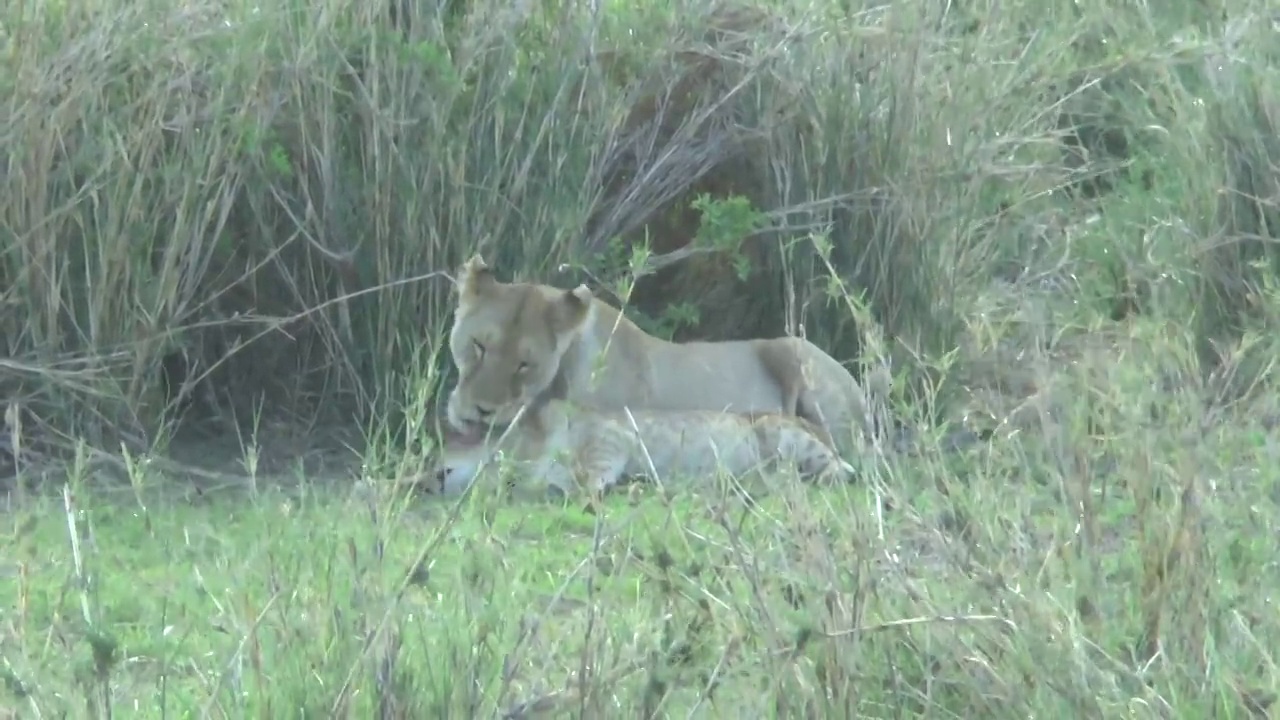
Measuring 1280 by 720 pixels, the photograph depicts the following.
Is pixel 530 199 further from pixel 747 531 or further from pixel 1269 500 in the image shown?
pixel 1269 500

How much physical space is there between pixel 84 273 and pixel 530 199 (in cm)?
125

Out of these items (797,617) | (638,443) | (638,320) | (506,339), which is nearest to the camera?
(797,617)

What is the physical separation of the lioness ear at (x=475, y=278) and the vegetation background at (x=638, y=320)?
171 mm

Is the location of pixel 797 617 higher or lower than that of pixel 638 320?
higher

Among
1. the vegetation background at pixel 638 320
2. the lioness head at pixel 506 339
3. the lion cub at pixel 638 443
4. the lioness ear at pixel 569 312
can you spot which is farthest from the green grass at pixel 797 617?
the lioness ear at pixel 569 312

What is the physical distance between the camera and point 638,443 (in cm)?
523

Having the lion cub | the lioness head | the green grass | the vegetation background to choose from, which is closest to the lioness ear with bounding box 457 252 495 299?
the lioness head

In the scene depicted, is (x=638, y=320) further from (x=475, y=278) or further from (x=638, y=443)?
(x=638, y=443)

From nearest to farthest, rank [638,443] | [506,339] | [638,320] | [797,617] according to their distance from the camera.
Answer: [797,617] → [638,443] → [506,339] → [638,320]

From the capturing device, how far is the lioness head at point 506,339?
5.38 metres

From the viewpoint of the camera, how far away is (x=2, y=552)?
3994mm

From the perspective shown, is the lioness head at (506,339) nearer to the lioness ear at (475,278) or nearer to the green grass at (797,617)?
the lioness ear at (475,278)

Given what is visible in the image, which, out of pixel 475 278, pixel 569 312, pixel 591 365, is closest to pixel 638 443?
pixel 591 365

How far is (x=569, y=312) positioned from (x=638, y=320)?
0.94 metres
